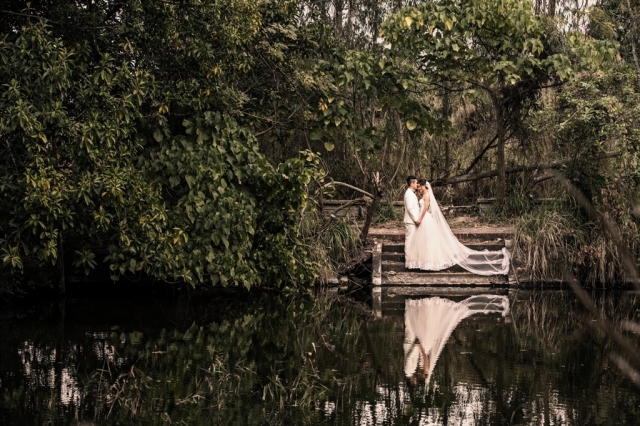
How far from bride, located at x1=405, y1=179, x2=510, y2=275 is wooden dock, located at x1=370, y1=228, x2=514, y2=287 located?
5.0 inches

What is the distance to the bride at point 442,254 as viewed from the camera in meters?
16.6

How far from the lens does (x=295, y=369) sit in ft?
30.4

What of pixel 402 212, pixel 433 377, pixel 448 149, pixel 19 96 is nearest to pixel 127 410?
pixel 433 377

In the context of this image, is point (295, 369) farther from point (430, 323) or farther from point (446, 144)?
point (446, 144)

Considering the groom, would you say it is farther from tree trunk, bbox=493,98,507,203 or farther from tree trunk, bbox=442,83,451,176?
tree trunk, bbox=442,83,451,176

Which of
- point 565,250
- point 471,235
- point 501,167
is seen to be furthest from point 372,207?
point 565,250

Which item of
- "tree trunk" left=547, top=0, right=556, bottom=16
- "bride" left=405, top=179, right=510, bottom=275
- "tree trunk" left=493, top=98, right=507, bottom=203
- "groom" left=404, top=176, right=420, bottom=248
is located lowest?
"bride" left=405, top=179, right=510, bottom=275

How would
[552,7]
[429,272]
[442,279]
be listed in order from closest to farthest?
[442,279]
[429,272]
[552,7]

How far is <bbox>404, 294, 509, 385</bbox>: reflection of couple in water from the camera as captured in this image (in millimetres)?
9522

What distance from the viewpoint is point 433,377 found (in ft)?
29.2

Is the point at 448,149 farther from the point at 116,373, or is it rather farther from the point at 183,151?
the point at 116,373

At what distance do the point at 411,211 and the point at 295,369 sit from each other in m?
7.89

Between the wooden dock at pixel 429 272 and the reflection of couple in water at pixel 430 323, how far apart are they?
108 cm

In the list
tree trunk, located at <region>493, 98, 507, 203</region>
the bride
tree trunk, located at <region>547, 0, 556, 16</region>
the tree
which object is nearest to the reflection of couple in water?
the bride
